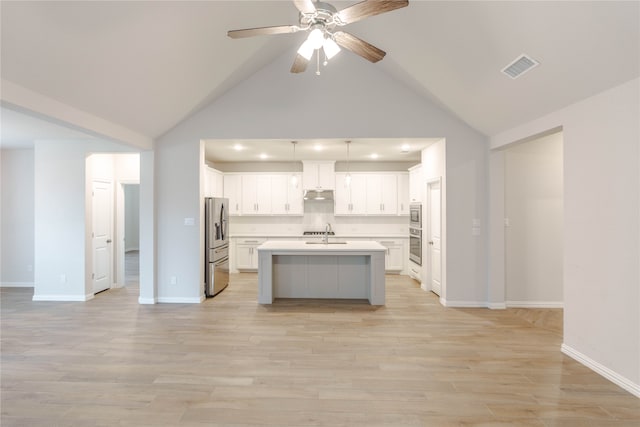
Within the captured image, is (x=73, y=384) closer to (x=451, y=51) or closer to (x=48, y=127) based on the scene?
(x=48, y=127)

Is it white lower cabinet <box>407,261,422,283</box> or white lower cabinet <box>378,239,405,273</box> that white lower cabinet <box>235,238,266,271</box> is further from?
white lower cabinet <box>407,261,422,283</box>

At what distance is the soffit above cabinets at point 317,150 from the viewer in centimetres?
530

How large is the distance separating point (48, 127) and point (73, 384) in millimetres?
3686

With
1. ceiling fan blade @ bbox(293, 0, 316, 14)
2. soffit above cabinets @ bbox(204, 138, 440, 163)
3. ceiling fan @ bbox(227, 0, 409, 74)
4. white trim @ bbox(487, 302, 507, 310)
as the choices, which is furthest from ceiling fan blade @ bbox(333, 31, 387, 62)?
white trim @ bbox(487, 302, 507, 310)

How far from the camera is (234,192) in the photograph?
741 centimetres

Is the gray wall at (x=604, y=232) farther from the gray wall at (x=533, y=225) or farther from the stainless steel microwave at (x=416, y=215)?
the stainless steel microwave at (x=416, y=215)

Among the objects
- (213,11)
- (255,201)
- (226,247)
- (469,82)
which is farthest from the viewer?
(255,201)

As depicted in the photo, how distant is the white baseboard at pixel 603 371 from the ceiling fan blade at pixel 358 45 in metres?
3.33

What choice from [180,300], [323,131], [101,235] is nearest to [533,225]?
[323,131]

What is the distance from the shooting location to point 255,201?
24.3 feet

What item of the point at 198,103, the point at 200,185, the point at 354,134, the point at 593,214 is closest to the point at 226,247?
the point at 200,185

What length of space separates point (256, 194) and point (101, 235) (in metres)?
3.09

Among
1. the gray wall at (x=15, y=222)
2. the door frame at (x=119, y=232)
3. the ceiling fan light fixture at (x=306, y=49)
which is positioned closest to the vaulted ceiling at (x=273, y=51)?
the ceiling fan light fixture at (x=306, y=49)

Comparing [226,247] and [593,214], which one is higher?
[593,214]
